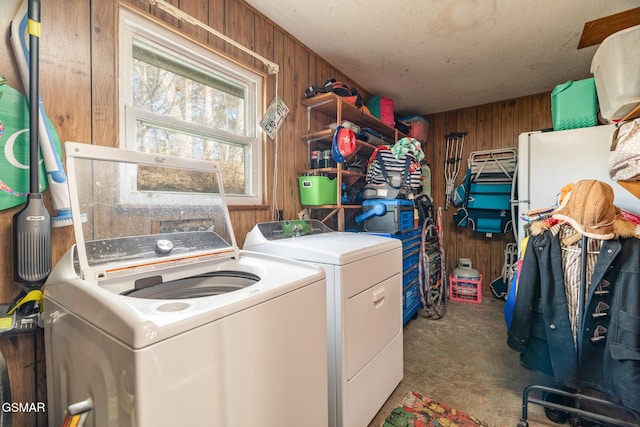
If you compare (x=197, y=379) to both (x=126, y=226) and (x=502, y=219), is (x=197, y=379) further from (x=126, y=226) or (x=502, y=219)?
(x=502, y=219)

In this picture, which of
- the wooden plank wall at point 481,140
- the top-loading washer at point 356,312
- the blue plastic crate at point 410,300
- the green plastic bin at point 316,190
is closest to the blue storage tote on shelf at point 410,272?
the blue plastic crate at point 410,300

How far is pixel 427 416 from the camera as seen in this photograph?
1.59 m

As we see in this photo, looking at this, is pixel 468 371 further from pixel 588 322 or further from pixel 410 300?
pixel 588 322

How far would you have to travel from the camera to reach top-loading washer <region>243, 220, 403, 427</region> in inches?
50.3

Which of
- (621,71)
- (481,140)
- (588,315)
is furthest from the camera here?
(481,140)

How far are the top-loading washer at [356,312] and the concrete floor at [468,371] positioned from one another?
0.25m

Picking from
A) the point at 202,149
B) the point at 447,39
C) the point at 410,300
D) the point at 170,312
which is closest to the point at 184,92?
the point at 202,149

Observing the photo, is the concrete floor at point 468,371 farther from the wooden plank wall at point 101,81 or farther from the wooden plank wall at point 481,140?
the wooden plank wall at point 101,81

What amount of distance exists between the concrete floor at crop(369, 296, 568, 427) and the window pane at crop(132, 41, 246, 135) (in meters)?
2.03

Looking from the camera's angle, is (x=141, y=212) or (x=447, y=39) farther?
(x=447, y=39)

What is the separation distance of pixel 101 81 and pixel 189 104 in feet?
1.44

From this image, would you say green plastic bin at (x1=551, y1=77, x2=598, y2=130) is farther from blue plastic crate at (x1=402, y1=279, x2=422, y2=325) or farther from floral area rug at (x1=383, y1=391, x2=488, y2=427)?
floral area rug at (x1=383, y1=391, x2=488, y2=427)

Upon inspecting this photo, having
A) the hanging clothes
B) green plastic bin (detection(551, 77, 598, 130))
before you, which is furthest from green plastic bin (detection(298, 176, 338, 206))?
green plastic bin (detection(551, 77, 598, 130))

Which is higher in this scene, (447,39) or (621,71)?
(447,39)
